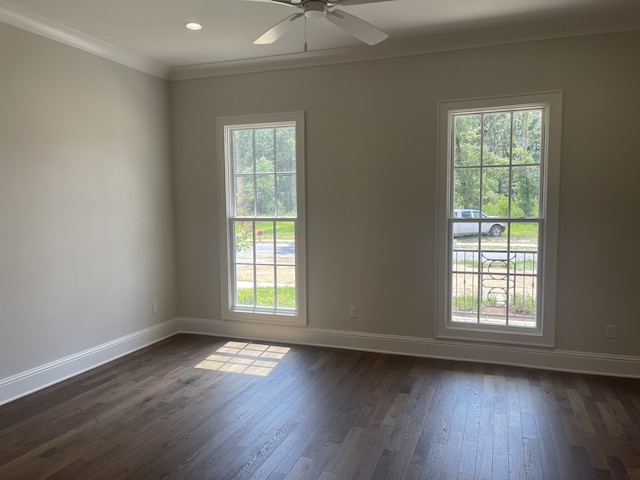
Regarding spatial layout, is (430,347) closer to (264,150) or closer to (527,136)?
(527,136)

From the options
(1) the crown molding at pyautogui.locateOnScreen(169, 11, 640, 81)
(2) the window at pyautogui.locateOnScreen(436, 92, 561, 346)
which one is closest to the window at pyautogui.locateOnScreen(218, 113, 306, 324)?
(1) the crown molding at pyautogui.locateOnScreen(169, 11, 640, 81)

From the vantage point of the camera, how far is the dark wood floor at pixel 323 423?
7.84ft

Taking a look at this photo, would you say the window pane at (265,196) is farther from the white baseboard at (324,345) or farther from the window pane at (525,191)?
the window pane at (525,191)

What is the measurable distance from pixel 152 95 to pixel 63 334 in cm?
242

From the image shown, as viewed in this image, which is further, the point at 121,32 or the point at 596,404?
the point at 121,32

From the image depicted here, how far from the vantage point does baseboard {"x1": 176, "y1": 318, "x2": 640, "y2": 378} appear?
362 centimetres

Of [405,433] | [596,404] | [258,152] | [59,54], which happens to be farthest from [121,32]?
[596,404]

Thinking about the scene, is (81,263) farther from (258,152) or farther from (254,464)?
(254,464)

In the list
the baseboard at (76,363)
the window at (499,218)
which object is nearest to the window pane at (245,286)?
the baseboard at (76,363)

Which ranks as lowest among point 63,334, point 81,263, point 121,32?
point 63,334

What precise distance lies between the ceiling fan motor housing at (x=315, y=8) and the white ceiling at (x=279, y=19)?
0.75 m

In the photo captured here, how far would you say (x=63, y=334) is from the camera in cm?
363

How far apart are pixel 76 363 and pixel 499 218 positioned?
3.73m

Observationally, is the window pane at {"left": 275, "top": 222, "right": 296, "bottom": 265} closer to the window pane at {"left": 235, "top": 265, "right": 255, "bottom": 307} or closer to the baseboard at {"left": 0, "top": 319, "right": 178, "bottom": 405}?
the window pane at {"left": 235, "top": 265, "right": 255, "bottom": 307}
